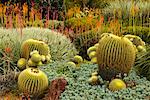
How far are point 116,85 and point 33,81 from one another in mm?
1179

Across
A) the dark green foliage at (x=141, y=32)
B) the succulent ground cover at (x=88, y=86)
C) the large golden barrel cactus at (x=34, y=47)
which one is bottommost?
the succulent ground cover at (x=88, y=86)

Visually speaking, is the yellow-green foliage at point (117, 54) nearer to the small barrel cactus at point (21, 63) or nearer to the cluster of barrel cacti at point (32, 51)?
the cluster of barrel cacti at point (32, 51)

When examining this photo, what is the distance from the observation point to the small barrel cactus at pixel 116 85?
6234 millimetres

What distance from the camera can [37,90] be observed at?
647cm

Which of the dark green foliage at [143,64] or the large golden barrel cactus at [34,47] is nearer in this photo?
the dark green foliage at [143,64]

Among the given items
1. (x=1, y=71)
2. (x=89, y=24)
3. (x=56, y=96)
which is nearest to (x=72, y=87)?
(x=56, y=96)

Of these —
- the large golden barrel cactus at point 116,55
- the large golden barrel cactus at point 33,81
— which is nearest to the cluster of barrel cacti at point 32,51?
the large golden barrel cactus at point 33,81

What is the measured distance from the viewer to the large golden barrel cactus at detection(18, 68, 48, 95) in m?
6.41

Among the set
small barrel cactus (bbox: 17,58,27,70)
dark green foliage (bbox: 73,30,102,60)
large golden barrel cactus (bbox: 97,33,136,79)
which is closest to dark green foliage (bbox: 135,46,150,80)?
large golden barrel cactus (bbox: 97,33,136,79)

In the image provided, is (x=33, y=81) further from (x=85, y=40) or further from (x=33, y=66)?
(x=85, y=40)

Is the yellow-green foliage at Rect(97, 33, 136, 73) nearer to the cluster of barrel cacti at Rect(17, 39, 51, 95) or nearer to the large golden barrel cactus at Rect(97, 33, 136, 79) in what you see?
the large golden barrel cactus at Rect(97, 33, 136, 79)

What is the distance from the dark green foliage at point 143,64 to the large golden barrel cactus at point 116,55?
310 mm

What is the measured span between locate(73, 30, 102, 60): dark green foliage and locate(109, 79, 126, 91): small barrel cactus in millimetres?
2976

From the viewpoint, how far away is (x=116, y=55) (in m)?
6.52
